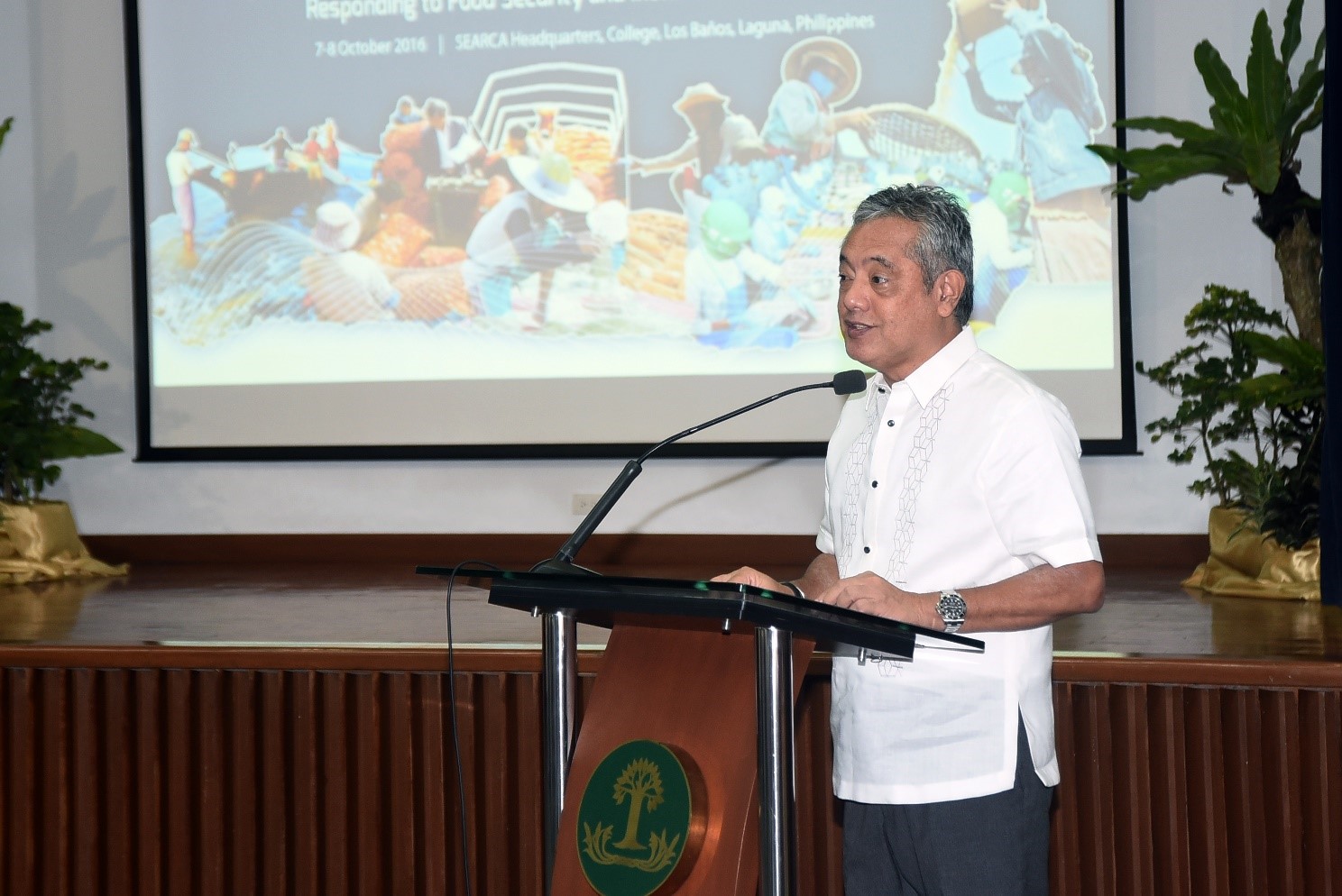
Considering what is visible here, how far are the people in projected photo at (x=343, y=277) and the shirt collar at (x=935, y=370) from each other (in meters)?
3.29

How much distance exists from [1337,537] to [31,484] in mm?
4542

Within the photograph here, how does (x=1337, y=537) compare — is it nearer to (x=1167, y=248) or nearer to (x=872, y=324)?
(x=1167, y=248)

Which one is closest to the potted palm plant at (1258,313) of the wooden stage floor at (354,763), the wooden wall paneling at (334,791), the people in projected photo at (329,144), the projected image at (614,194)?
the projected image at (614,194)

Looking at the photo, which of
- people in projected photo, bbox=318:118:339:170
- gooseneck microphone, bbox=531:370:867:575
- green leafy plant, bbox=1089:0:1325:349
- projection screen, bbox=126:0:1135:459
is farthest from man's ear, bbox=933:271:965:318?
people in projected photo, bbox=318:118:339:170

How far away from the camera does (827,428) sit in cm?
449

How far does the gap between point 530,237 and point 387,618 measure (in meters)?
1.82

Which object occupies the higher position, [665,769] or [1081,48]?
[1081,48]

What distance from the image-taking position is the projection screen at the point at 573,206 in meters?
4.33

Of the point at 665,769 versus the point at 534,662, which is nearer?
the point at 665,769

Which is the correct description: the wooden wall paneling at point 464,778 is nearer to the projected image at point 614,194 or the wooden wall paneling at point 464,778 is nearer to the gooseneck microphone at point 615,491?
the gooseneck microphone at point 615,491

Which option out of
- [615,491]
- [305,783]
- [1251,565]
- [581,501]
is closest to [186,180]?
[581,501]

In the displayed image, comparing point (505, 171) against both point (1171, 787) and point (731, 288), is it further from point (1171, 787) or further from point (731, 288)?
point (1171, 787)

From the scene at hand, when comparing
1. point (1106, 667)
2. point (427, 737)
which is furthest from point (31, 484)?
point (1106, 667)

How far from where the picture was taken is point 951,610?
1.52 m
